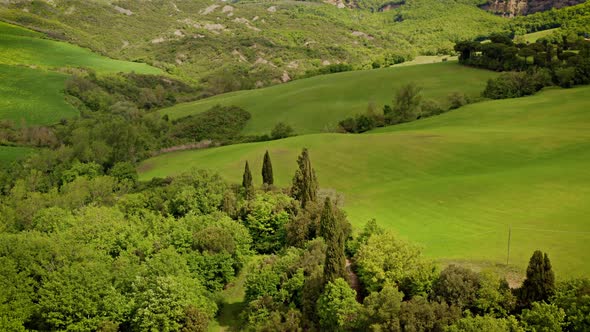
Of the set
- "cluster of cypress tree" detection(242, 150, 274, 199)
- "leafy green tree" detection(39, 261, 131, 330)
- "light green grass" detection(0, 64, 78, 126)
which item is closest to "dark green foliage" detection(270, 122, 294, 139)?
"cluster of cypress tree" detection(242, 150, 274, 199)

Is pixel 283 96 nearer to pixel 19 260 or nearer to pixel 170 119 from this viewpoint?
pixel 170 119

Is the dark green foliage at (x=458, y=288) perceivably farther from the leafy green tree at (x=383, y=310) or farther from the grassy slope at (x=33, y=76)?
the grassy slope at (x=33, y=76)

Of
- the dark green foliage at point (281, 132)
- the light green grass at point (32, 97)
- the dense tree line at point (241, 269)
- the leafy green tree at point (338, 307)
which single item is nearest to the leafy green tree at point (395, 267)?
the dense tree line at point (241, 269)

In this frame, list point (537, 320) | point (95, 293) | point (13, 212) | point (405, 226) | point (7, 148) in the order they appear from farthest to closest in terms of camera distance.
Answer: point (7, 148) → point (13, 212) → point (405, 226) → point (95, 293) → point (537, 320)

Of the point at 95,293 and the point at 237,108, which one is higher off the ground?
the point at 237,108

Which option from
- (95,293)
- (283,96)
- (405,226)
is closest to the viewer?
(95,293)

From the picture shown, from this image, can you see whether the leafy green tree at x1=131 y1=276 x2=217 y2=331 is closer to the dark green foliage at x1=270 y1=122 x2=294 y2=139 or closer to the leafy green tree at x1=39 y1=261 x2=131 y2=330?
the leafy green tree at x1=39 y1=261 x2=131 y2=330

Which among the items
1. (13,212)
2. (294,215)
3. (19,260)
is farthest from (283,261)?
(13,212)
